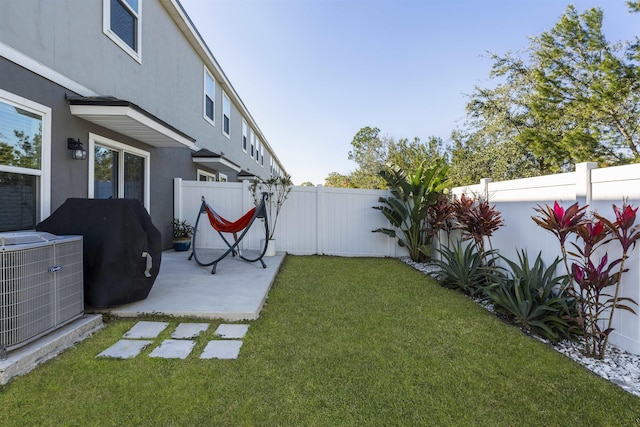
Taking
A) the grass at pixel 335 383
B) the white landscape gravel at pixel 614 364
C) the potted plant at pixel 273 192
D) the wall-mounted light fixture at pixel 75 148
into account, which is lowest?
the white landscape gravel at pixel 614 364

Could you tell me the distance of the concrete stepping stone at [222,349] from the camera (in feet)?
8.65

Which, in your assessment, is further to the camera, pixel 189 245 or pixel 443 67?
pixel 443 67

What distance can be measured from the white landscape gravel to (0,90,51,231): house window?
5.90 meters

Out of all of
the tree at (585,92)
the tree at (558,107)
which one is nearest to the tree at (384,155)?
the tree at (558,107)

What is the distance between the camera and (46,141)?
12.5 ft

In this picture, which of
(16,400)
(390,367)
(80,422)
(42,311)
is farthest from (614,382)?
(42,311)

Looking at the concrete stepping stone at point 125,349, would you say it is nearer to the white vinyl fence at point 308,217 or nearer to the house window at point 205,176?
the white vinyl fence at point 308,217

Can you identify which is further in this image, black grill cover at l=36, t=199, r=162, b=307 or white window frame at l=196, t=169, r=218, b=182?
white window frame at l=196, t=169, r=218, b=182

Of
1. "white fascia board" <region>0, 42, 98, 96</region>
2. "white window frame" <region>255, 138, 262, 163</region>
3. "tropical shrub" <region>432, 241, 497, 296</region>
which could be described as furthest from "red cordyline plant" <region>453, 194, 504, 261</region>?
"white window frame" <region>255, 138, 262, 163</region>

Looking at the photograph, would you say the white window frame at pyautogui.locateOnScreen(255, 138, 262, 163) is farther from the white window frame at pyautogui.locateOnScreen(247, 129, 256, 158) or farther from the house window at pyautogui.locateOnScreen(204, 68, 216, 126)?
the house window at pyautogui.locateOnScreen(204, 68, 216, 126)

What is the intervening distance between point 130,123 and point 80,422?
425 cm

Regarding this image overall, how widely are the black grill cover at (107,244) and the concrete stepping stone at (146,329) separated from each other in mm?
432

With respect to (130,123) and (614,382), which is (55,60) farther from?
(614,382)

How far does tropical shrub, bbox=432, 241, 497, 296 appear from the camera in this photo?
471 centimetres
